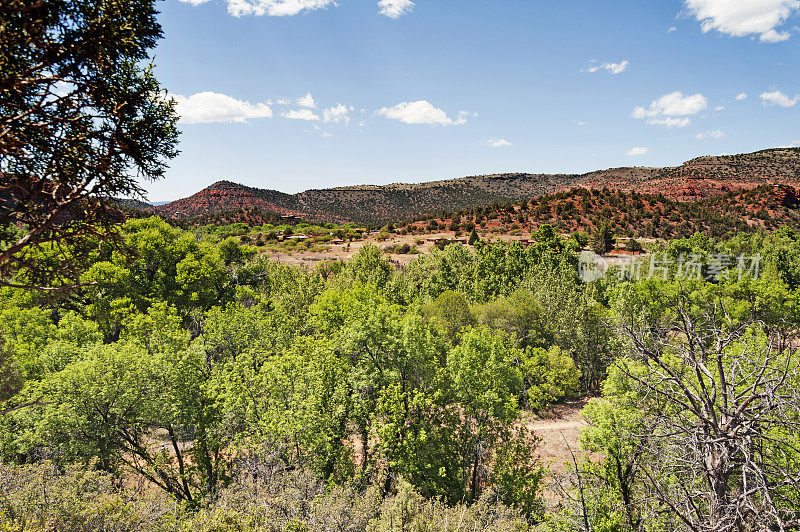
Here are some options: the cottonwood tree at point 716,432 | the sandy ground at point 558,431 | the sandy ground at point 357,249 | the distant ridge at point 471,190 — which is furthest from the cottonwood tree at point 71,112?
the distant ridge at point 471,190

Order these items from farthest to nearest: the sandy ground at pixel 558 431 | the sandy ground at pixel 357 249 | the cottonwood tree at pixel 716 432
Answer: the sandy ground at pixel 357 249 → the sandy ground at pixel 558 431 → the cottonwood tree at pixel 716 432

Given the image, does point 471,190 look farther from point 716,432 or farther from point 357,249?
point 716,432

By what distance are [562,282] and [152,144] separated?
32937 millimetres

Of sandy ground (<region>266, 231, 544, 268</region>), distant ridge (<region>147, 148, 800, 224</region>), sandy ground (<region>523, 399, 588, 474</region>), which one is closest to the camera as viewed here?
sandy ground (<region>523, 399, 588, 474</region>)

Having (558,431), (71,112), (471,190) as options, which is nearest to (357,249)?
(558,431)

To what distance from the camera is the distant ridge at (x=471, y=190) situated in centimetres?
10094

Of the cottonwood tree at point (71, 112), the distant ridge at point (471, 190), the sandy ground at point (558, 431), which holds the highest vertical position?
the distant ridge at point (471, 190)

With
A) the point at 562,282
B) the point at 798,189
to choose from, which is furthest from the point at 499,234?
the point at 798,189

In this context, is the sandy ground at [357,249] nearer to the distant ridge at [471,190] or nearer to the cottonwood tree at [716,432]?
the cottonwood tree at [716,432]

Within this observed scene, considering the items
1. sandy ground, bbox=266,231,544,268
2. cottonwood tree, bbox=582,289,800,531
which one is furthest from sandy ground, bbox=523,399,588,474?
sandy ground, bbox=266,231,544,268

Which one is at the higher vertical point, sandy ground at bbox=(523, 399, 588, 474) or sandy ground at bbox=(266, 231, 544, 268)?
sandy ground at bbox=(266, 231, 544, 268)

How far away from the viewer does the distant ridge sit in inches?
3974

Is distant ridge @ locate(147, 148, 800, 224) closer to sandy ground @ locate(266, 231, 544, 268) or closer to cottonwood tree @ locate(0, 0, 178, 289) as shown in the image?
sandy ground @ locate(266, 231, 544, 268)

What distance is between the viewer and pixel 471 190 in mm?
143000
